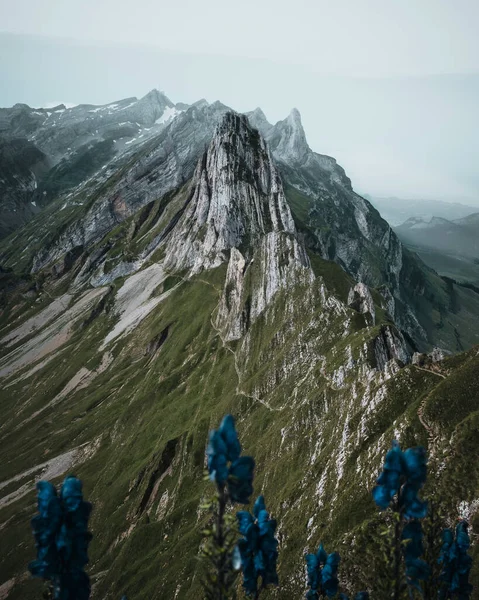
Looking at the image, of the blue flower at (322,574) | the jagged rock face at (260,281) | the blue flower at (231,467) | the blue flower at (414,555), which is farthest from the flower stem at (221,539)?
the jagged rock face at (260,281)

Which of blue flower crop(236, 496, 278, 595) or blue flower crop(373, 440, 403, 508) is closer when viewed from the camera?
blue flower crop(373, 440, 403, 508)

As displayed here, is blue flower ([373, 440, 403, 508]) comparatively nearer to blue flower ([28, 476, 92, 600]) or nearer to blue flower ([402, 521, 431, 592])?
blue flower ([402, 521, 431, 592])

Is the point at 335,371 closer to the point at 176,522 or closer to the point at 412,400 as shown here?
the point at 412,400

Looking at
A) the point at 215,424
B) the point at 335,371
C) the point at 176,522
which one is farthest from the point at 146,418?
the point at 335,371

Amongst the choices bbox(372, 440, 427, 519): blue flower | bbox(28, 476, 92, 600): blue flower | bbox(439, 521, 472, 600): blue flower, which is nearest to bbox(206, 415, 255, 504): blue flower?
bbox(372, 440, 427, 519): blue flower

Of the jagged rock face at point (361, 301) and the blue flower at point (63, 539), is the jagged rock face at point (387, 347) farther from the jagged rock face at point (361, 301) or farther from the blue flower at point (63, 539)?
the blue flower at point (63, 539)

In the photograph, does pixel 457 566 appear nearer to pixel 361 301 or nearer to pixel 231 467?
pixel 231 467
